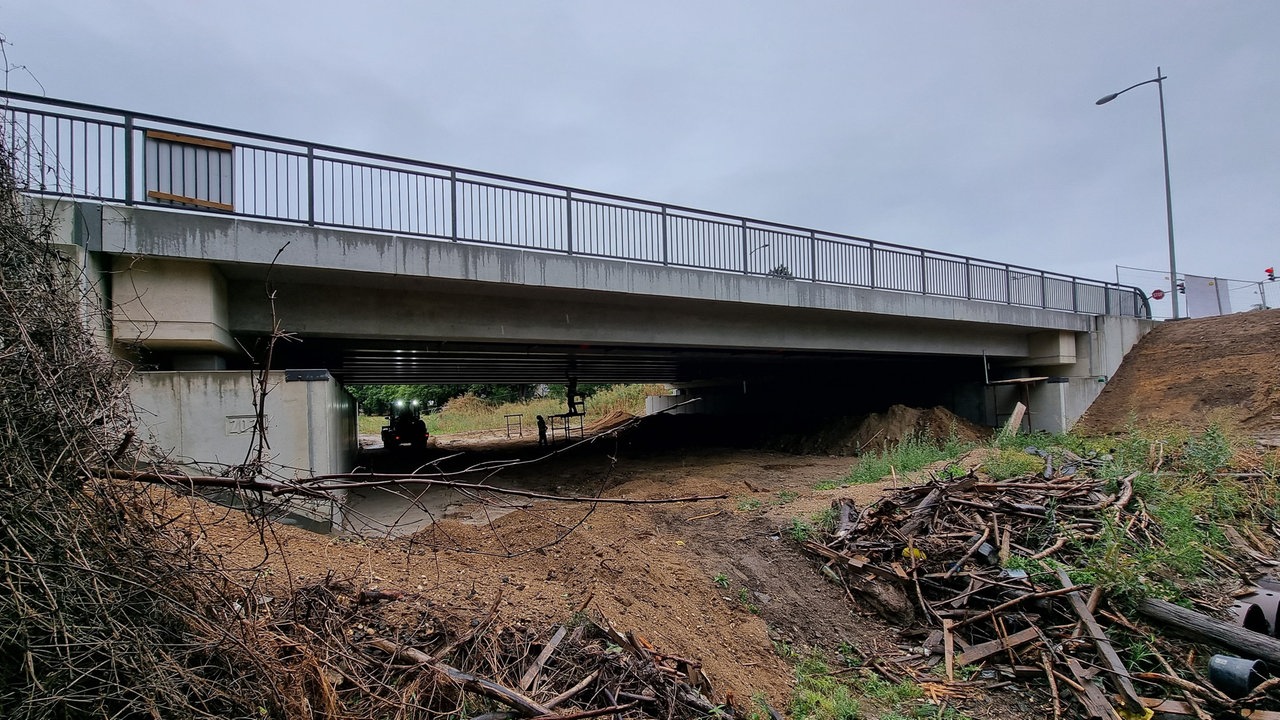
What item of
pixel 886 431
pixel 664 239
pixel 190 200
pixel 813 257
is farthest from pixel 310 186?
pixel 886 431

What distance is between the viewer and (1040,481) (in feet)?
28.6

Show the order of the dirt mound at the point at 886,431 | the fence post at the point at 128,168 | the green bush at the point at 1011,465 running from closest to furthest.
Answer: the fence post at the point at 128,168 < the green bush at the point at 1011,465 < the dirt mound at the point at 886,431

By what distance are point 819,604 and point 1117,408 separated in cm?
1714

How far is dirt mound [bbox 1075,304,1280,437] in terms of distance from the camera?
16.0m

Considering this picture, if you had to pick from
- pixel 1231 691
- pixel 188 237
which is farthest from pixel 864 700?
pixel 188 237

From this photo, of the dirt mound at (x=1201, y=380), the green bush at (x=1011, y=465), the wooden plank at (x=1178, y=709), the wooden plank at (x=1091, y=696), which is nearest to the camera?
the wooden plank at (x=1178, y=709)

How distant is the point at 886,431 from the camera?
58.4 ft

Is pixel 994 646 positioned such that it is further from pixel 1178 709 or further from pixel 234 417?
pixel 234 417

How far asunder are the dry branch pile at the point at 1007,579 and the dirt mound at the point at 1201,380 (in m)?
10.8

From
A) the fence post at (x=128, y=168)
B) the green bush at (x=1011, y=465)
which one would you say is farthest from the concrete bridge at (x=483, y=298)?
the green bush at (x=1011, y=465)

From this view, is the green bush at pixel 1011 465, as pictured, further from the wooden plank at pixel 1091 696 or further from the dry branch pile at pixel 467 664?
the dry branch pile at pixel 467 664

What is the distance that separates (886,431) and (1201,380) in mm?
9111

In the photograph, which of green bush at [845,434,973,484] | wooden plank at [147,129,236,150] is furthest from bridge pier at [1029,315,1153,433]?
wooden plank at [147,129,236,150]

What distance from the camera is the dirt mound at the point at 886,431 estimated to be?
1761cm
